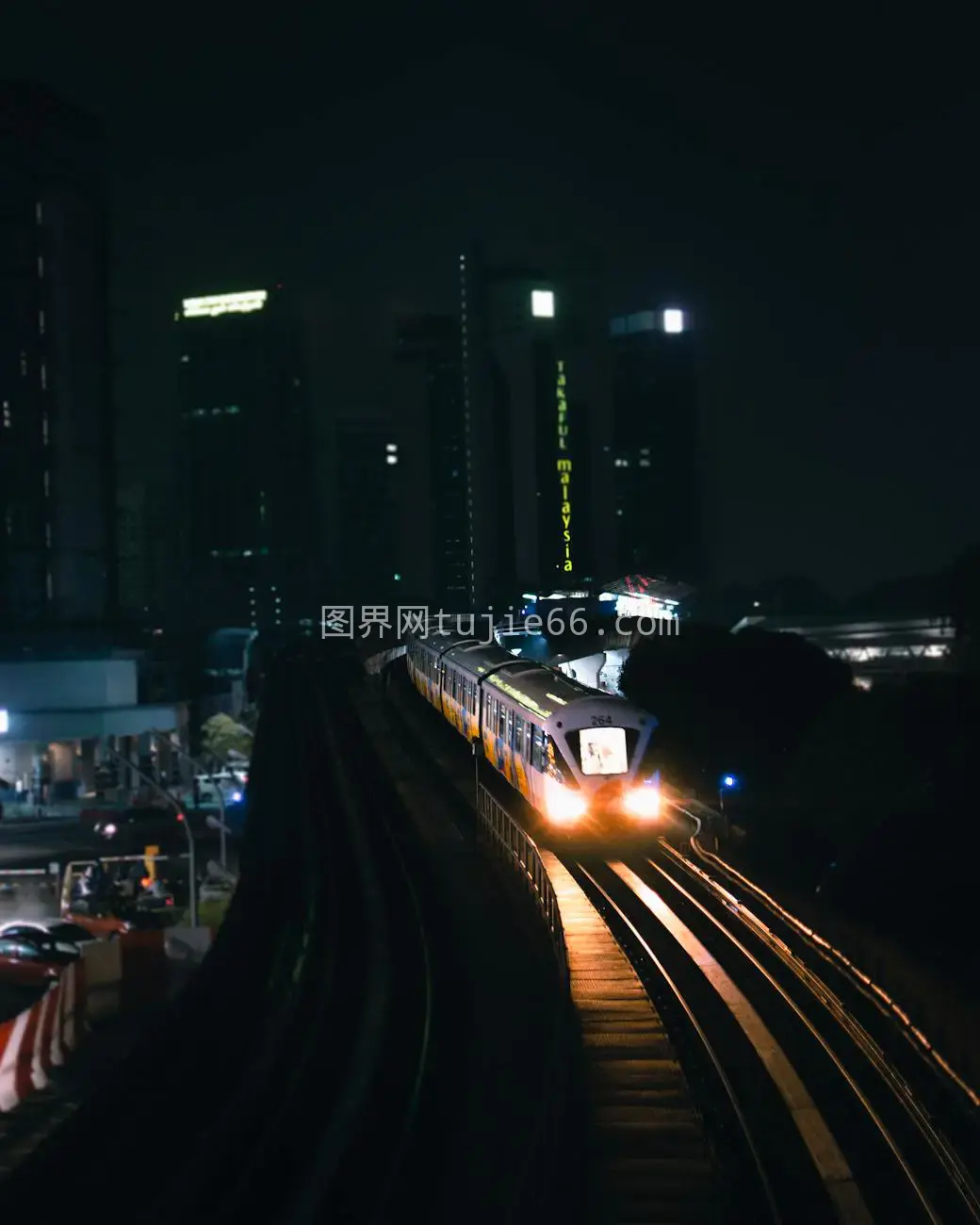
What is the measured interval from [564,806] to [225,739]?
4190cm

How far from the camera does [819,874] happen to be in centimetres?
3506

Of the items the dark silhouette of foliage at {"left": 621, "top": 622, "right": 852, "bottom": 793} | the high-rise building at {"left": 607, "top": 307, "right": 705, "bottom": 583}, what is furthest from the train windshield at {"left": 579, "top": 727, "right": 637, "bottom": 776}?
the high-rise building at {"left": 607, "top": 307, "right": 705, "bottom": 583}

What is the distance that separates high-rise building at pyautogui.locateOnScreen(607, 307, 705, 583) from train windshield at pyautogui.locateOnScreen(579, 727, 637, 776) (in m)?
154

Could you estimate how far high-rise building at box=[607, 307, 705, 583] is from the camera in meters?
179

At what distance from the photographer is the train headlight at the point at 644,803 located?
2497 centimetres

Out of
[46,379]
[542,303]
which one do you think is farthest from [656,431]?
[46,379]

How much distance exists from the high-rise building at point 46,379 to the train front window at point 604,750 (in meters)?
55.6

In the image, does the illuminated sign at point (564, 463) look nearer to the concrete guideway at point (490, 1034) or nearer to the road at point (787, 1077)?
the concrete guideway at point (490, 1034)

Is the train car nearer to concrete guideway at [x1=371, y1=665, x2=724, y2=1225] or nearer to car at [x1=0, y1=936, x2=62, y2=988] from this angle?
concrete guideway at [x1=371, y1=665, x2=724, y2=1225]

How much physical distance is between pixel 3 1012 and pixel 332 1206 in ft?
56.6

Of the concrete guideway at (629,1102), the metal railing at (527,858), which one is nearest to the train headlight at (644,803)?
the metal railing at (527,858)

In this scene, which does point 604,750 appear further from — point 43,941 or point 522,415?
point 522,415

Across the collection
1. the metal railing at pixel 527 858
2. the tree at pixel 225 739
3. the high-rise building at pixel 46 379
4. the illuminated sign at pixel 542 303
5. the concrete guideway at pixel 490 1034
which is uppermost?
the illuminated sign at pixel 542 303

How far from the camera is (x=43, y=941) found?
2731 cm
